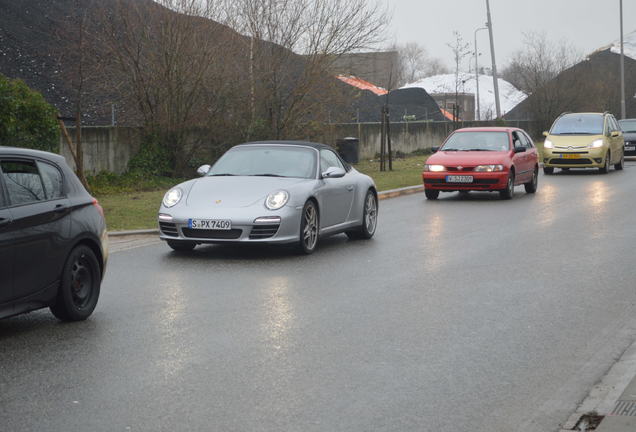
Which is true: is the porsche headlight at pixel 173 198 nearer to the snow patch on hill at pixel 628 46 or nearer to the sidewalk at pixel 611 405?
the sidewalk at pixel 611 405

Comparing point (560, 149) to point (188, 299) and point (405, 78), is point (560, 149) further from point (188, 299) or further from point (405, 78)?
point (405, 78)

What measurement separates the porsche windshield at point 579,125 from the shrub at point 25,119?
54.0ft

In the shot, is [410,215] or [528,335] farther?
[410,215]

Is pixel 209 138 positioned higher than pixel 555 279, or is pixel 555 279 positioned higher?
pixel 209 138

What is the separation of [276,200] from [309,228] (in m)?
0.68

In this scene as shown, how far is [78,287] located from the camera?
27.1ft

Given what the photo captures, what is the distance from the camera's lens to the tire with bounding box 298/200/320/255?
1224 centimetres

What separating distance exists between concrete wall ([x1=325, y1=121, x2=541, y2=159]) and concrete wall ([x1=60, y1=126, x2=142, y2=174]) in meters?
6.35

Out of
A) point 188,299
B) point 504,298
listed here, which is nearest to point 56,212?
point 188,299

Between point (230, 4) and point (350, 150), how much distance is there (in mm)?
7830

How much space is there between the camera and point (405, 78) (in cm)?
15212

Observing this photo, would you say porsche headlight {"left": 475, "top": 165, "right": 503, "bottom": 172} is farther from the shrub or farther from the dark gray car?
the dark gray car

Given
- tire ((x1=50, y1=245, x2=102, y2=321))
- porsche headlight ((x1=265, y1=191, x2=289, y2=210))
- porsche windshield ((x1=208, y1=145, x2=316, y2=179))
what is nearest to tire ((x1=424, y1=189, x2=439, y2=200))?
porsche windshield ((x1=208, y1=145, x2=316, y2=179))

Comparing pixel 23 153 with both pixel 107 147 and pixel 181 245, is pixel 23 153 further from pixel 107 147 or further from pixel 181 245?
pixel 107 147
